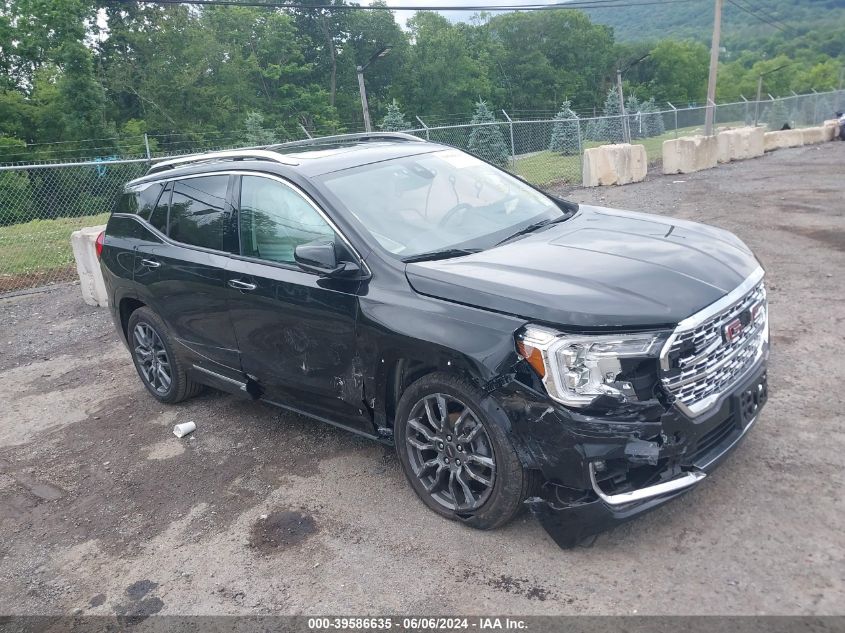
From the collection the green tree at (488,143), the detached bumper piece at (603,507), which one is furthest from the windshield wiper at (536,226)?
the green tree at (488,143)

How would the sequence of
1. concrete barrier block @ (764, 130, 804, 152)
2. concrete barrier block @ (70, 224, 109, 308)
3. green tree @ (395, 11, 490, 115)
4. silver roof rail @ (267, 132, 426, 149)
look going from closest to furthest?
silver roof rail @ (267, 132, 426, 149)
concrete barrier block @ (70, 224, 109, 308)
concrete barrier block @ (764, 130, 804, 152)
green tree @ (395, 11, 490, 115)

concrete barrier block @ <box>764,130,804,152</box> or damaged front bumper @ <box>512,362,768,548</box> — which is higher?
damaged front bumper @ <box>512,362,768,548</box>

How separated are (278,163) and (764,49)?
368 feet

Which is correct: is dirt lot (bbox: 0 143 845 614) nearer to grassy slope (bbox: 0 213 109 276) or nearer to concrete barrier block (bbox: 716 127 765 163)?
grassy slope (bbox: 0 213 109 276)

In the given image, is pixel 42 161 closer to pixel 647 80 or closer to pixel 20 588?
pixel 20 588

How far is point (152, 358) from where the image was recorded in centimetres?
585

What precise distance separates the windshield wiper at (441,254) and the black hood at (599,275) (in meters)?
0.07

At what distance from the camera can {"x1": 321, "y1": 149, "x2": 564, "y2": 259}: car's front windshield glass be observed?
412 cm

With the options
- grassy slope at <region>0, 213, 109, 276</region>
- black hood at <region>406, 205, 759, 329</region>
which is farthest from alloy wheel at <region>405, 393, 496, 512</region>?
grassy slope at <region>0, 213, 109, 276</region>

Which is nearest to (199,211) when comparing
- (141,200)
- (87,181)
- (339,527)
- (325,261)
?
(141,200)

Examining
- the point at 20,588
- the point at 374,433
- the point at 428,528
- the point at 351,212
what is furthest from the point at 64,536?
the point at 351,212

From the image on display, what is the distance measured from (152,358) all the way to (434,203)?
9.33 feet

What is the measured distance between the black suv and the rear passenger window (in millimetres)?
18

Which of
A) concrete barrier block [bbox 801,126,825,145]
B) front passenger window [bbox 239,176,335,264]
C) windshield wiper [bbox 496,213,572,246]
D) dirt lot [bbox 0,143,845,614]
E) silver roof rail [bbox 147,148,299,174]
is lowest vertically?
concrete barrier block [bbox 801,126,825,145]
